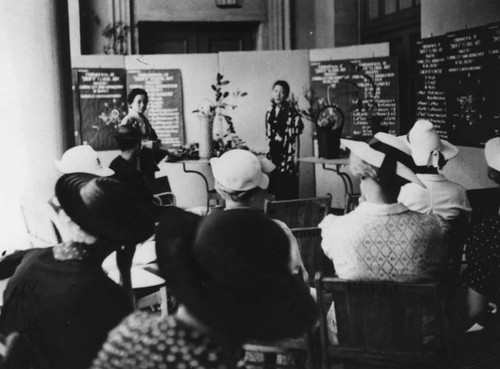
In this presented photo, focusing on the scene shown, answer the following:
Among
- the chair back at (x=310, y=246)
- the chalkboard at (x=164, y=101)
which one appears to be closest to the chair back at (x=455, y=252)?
the chair back at (x=310, y=246)

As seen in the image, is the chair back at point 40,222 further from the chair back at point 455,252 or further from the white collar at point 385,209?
the chair back at point 455,252

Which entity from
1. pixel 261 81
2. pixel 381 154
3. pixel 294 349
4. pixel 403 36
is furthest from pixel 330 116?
pixel 294 349

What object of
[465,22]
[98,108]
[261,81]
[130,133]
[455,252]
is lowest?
[455,252]

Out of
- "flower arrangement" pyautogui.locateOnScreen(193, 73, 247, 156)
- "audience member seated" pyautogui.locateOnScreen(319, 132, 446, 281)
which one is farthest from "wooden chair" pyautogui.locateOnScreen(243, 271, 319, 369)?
"flower arrangement" pyautogui.locateOnScreen(193, 73, 247, 156)

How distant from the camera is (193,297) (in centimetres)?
138

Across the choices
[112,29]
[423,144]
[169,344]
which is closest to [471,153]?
[423,144]

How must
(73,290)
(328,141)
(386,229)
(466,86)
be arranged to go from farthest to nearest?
(328,141)
(466,86)
(386,229)
(73,290)

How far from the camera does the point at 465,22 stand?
3.30 meters

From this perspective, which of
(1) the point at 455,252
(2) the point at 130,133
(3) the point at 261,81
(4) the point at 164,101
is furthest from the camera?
(3) the point at 261,81

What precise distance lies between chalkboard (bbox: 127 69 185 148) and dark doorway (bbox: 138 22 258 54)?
1018mm

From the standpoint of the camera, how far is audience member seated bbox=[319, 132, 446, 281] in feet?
7.00

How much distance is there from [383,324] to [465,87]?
87.8 inches

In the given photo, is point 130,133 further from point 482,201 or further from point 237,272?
point 482,201

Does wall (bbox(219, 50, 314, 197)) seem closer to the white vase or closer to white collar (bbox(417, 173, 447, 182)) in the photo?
the white vase
